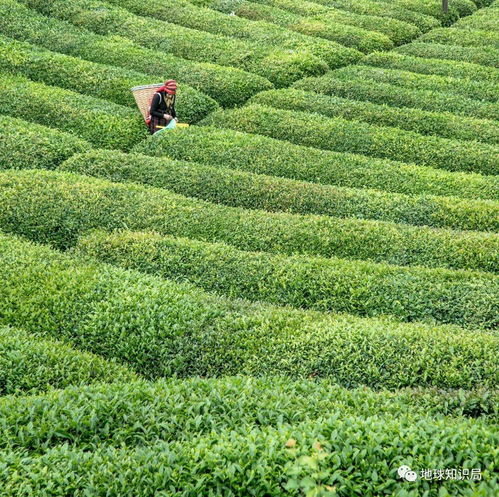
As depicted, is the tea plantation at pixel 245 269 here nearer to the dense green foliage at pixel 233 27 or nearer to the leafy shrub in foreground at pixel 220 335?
the leafy shrub in foreground at pixel 220 335

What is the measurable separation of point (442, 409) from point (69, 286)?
6331 millimetres

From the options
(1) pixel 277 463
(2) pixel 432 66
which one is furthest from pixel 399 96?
(1) pixel 277 463

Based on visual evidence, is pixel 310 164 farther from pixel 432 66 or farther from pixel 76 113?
pixel 432 66

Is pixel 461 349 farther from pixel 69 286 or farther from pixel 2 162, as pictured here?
pixel 2 162

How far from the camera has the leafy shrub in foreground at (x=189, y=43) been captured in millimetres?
25312

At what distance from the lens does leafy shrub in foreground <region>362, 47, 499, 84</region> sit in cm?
2547

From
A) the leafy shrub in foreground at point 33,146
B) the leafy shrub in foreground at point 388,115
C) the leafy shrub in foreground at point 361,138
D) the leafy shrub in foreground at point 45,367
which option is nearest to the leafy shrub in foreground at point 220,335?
the leafy shrub in foreground at point 45,367

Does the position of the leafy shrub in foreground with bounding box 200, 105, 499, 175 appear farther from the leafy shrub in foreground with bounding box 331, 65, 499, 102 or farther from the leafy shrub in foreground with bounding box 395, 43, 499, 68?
the leafy shrub in foreground with bounding box 395, 43, 499, 68

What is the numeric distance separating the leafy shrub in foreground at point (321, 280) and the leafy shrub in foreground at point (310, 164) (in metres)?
4.84

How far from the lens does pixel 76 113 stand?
808 inches

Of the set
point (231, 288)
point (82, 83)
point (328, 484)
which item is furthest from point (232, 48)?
point (328, 484)

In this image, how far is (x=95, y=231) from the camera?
14.1 metres

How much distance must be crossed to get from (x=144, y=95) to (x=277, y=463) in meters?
15.6

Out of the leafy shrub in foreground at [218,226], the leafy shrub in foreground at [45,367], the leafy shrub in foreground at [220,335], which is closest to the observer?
the leafy shrub in foreground at [45,367]
